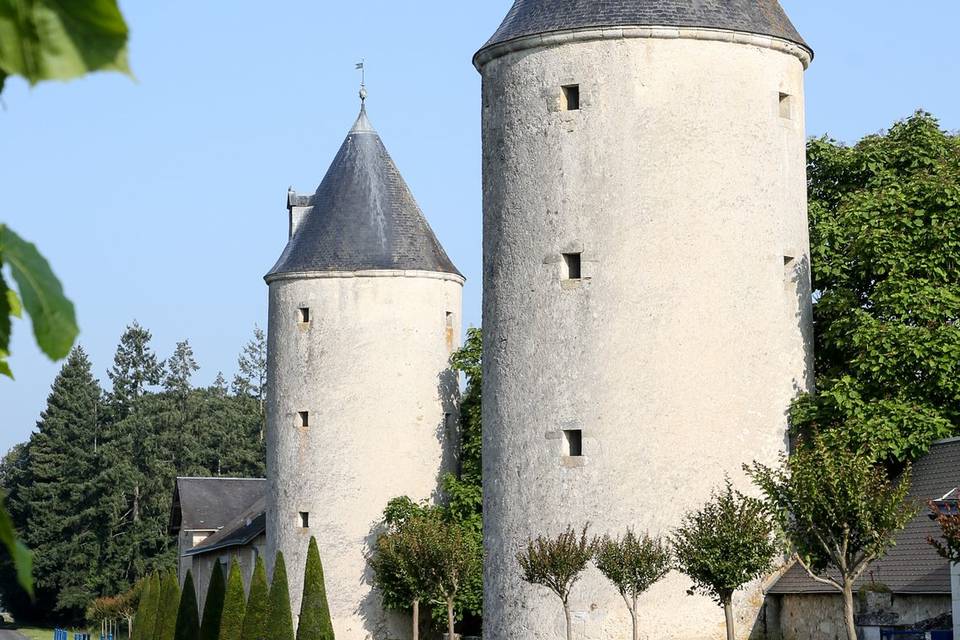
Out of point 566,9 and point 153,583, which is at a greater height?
point 566,9

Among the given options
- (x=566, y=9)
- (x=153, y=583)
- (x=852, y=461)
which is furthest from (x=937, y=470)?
(x=153, y=583)

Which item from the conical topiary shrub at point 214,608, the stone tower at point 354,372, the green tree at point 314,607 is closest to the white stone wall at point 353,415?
the stone tower at point 354,372

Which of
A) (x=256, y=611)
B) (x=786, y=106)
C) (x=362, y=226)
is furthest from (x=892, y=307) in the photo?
(x=362, y=226)

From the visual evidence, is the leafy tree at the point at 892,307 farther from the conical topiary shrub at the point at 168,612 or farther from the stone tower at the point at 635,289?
the conical topiary shrub at the point at 168,612

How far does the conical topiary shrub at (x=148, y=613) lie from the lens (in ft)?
114

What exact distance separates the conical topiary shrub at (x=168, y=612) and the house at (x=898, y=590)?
16.3 meters

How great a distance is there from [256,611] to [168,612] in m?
5.76

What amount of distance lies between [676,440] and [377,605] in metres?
13.4

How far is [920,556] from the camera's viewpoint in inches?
691

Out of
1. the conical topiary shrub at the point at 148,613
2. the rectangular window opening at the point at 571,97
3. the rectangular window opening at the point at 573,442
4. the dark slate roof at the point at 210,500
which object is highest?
the rectangular window opening at the point at 571,97

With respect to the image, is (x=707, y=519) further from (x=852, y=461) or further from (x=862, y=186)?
(x=862, y=186)

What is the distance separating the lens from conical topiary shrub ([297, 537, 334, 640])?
87.0ft

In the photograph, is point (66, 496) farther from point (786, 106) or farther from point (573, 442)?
point (786, 106)

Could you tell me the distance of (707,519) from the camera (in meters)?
16.9
